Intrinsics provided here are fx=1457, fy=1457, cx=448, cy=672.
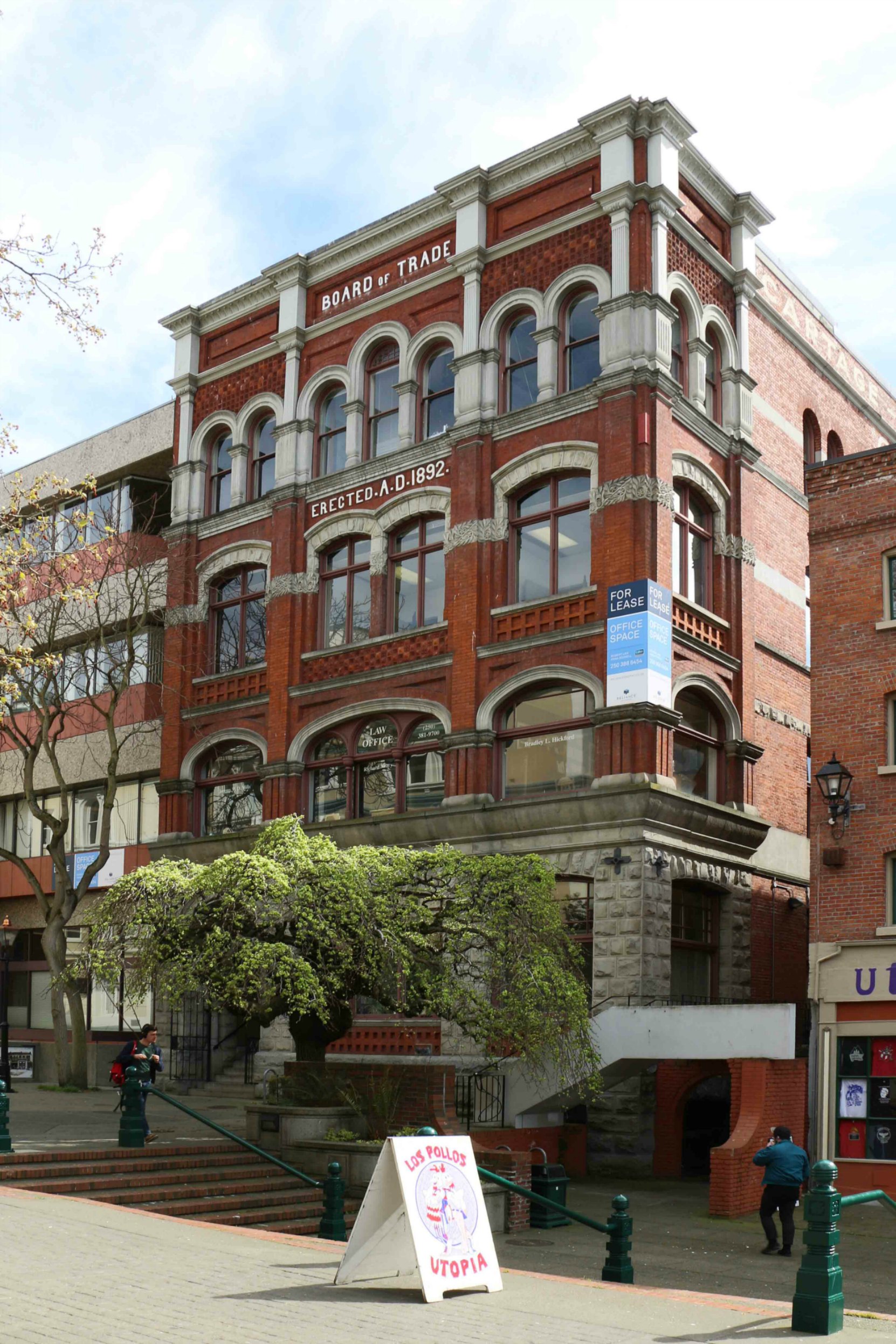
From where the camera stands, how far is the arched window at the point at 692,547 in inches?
1134

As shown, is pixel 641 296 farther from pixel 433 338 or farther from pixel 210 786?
pixel 210 786

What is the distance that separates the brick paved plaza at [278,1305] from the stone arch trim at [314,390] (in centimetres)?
2377

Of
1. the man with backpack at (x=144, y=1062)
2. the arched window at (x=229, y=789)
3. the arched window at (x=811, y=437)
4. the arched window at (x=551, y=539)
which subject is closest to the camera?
the man with backpack at (x=144, y=1062)

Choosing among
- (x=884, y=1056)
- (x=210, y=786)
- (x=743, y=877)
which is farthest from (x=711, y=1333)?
(x=210, y=786)

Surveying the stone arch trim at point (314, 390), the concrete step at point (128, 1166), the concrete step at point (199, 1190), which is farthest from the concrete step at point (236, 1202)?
the stone arch trim at point (314, 390)

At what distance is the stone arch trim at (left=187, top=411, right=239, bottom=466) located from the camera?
120ft

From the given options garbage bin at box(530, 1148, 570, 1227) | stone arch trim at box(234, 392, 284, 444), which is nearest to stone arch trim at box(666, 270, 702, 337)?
stone arch trim at box(234, 392, 284, 444)

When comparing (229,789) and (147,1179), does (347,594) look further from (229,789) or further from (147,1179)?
(147,1179)

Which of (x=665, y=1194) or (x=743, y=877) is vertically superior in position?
(x=743, y=877)

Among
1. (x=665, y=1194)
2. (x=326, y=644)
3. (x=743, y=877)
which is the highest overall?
(x=326, y=644)

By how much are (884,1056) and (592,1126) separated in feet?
18.7

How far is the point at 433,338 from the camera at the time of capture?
3191 cm

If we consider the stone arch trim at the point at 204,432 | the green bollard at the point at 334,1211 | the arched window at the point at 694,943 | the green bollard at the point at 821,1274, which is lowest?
the green bollard at the point at 334,1211

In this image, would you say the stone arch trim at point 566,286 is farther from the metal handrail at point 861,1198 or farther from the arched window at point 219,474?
the metal handrail at point 861,1198
